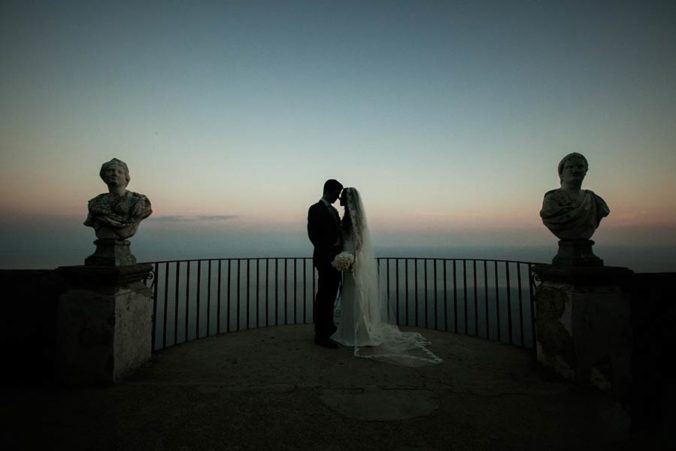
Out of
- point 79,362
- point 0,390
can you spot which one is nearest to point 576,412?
point 79,362

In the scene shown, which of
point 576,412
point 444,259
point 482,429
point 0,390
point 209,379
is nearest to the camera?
point 482,429

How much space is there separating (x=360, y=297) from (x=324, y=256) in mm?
795

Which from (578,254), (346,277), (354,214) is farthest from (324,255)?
(578,254)

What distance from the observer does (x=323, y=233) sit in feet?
15.9

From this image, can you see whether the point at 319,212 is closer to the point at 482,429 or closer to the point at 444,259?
the point at 444,259

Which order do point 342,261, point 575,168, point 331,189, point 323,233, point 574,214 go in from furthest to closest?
point 331,189 → point 323,233 → point 342,261 → point 575,168 → point 574,214

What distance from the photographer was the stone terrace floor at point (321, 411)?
230 cm

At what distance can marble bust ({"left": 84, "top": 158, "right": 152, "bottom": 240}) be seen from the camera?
353cm

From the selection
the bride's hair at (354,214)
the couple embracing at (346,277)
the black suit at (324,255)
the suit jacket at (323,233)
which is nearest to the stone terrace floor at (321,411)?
the couple embracing at (346,277)

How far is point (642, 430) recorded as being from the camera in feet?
8.37

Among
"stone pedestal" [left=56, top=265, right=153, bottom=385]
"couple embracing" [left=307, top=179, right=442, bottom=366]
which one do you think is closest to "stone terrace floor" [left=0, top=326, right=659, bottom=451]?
"stone pedestal" [left=56, top=265, right=153, bottom=385]

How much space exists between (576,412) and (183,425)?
3.19 meters

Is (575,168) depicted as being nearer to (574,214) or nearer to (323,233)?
(574,214)

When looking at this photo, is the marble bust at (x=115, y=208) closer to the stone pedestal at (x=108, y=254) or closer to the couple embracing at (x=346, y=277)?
the stone pedestal at (x=108, y=254)
